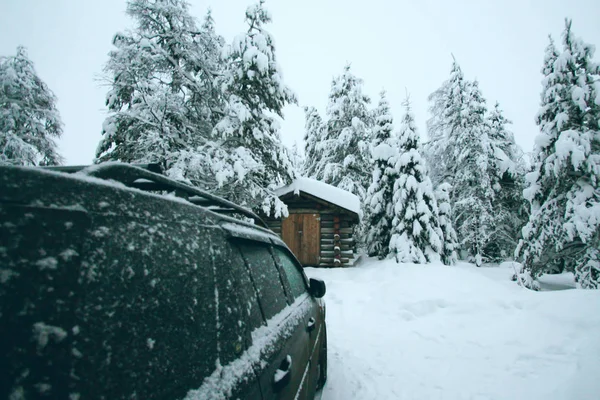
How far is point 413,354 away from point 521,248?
9.34 m

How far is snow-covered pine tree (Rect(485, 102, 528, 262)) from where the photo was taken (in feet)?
59.9

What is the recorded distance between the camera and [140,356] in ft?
2.70

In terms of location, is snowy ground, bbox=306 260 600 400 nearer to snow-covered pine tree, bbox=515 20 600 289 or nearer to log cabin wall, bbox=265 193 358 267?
snow-covered pine tree, bbox=515 20 600 289

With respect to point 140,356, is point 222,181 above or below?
above

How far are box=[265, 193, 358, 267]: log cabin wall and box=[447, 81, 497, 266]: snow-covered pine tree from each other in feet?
28.8

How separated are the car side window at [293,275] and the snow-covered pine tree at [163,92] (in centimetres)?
551

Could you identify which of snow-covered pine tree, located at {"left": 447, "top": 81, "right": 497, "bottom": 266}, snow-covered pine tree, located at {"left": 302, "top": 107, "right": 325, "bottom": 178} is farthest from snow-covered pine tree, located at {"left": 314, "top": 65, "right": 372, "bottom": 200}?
snow-covered pine tree, located at {"left": 447, "top": 81, "right": 497, "bottom": 266}

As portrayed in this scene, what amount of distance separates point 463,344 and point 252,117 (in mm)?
8382

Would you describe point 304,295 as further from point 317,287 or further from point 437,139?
point 437,139

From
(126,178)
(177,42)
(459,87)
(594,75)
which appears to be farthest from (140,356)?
(459,87)

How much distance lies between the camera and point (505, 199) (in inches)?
753

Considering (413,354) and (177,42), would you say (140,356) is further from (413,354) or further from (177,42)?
(177,42)

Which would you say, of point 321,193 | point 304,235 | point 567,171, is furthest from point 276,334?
point 304,235

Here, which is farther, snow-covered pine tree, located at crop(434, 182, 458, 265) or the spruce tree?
the spruce tree
